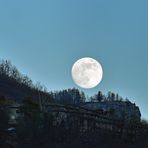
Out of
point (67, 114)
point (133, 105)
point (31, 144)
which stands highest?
point (133, 105)

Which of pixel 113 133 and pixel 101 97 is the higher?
pixel 101 97

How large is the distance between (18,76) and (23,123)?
235 feet

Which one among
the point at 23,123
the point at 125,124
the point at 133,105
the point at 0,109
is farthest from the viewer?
the point at 133,105

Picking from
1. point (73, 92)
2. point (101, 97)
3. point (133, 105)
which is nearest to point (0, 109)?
point (133, 105)

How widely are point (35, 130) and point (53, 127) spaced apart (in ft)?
5.41

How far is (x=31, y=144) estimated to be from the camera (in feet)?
108

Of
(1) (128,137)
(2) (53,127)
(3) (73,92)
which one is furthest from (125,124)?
(3) (73,92)

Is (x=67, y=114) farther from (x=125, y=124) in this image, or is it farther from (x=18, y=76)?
(x=18, y=76)

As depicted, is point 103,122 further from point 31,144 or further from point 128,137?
point 31,144

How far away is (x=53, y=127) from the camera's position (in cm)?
3494

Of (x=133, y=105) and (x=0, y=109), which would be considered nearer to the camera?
(x=0, y=109)

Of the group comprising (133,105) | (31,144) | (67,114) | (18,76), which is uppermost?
(18,76)

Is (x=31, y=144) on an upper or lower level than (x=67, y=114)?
lower

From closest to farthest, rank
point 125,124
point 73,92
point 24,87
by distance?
point 125,124, point 24,87, point 73,92
